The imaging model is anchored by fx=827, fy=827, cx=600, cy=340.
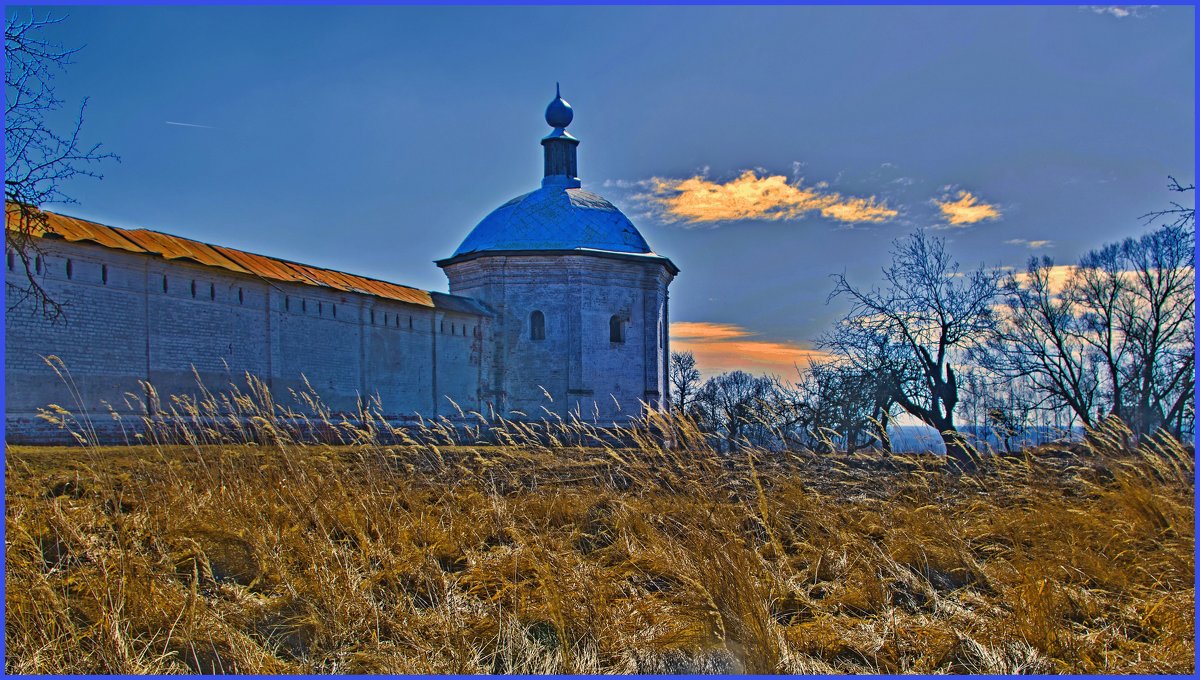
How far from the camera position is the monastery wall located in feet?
41.2

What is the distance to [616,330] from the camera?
982 inches

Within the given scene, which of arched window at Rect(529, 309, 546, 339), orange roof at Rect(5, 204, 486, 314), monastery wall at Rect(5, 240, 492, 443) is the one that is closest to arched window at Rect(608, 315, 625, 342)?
arched window at Rect(529, 309, 546, 339)

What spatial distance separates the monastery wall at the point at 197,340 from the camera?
12570 mm

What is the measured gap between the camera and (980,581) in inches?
174

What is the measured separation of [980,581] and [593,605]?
2255 millimetres

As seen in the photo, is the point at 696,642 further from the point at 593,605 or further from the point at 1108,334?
the point at 1108,334

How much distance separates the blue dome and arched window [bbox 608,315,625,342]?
2140 millimetres

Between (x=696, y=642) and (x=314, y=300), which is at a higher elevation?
(x=314, y=300)

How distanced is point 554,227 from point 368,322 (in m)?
7.43

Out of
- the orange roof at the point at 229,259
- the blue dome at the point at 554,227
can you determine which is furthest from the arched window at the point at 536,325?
the blue dome at the point at 554,227

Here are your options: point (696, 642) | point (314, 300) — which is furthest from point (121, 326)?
point (696, 642)

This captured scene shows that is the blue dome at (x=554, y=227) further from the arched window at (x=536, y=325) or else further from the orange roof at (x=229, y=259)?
the orange roof at (x=229, y=259)

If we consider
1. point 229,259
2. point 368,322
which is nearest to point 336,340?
point 368,322

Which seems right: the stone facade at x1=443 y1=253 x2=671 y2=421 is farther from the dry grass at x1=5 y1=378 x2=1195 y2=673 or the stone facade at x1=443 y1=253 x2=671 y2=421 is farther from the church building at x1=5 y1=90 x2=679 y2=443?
the dry grass at x1=5 y1=378 x2=1195 y2=673
